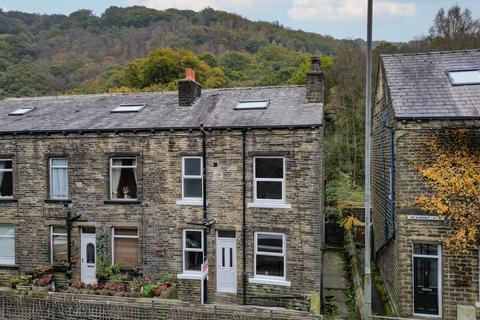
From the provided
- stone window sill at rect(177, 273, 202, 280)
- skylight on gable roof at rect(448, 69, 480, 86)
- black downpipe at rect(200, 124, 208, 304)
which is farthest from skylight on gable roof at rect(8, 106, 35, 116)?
skylight on gable roof at rect(448, 69, 480, 86)

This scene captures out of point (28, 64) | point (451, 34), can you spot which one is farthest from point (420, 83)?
point (28, 64)

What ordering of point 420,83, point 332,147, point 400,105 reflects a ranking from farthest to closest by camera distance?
point 332,147, point 420,83, point 400,105

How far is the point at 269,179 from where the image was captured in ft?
41.0

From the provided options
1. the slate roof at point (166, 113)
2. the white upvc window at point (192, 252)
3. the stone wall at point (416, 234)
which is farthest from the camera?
the white upvc window at point (192, 252)

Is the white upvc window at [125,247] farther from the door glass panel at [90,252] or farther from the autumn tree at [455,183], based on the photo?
the autumn tree at [455,183]

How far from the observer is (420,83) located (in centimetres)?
1216

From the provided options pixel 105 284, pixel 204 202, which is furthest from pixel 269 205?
pixel 105 284

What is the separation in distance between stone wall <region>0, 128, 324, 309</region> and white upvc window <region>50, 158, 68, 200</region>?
27cm

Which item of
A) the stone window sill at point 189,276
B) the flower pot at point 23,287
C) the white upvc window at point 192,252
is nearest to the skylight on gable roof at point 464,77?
the white upvc window at point 192,252

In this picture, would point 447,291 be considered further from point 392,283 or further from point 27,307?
point 27,307

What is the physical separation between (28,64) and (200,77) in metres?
28.2

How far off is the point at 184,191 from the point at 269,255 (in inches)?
154

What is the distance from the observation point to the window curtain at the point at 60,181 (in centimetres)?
1430

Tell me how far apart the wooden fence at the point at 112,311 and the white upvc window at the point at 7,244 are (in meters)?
4.17
